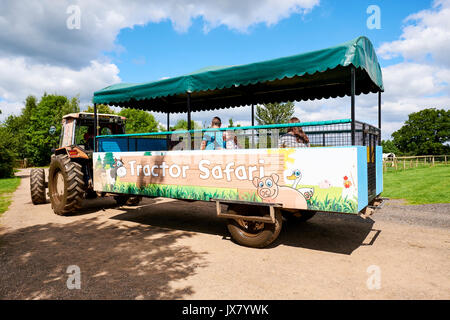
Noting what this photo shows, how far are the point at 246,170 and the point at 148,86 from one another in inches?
110

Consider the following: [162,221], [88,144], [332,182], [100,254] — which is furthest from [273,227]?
[88,144]

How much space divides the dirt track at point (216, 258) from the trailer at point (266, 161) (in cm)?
69

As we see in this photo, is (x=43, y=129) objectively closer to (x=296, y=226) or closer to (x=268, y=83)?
(x=268, y=83)

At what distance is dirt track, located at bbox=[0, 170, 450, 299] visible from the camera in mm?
3492

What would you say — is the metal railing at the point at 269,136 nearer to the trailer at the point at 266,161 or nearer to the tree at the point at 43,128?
the trailer at the point at 266,161

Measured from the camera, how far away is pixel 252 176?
15.5 feet

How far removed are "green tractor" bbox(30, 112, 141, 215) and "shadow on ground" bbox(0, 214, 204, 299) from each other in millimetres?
1033

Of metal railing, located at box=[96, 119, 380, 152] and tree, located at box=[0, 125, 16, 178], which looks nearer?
metal railing, located at box=[96, 119, 380, 152]

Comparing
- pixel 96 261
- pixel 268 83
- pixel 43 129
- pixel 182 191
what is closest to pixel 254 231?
pixel 182 191

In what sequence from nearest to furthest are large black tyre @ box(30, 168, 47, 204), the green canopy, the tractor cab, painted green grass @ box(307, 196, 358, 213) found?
painted green grass @ box(307, 196, 358, 213), the green canopy, the tractor cab, large black tyre @ box(30, 168, 47, 204)

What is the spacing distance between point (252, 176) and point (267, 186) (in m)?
0.29

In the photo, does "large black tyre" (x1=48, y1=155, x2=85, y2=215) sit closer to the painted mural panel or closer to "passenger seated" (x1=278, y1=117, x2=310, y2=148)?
the painted mural panel

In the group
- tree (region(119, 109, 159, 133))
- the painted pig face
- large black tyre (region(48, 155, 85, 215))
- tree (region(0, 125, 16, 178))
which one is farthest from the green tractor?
tree (region(119, 109, 159, 133))
